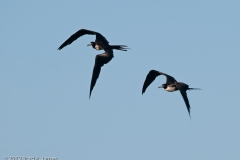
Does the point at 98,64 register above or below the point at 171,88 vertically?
above

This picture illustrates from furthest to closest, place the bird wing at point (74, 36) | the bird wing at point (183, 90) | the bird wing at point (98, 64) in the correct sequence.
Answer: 1. the bird wing at point (74, 36)
2. the bird wing at point (98, 64)
3. the bird wing at point (183, 90)

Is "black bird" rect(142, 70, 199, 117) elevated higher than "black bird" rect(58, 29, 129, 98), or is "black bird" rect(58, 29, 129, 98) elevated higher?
"black bird" rect(58, 29, 129, 98)

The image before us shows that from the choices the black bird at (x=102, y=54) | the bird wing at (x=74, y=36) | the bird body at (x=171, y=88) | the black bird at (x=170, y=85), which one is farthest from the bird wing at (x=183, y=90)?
the bird wing at (x=74, y=36)

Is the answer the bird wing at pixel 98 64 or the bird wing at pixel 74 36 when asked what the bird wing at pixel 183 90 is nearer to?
the bird wing at pixel 98 64

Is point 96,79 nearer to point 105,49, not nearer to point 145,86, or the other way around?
point 105,49

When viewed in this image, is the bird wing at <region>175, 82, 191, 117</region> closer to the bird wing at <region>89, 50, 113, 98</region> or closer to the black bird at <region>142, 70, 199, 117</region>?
the black bird at <region>142, 70, 199, 117</region>

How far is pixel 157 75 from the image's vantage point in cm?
3903

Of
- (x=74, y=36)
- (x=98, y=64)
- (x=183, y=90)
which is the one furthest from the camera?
(x=74, y=36)

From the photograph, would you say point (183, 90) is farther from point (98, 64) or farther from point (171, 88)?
point (98, 64)

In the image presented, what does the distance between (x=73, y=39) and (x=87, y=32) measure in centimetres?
104

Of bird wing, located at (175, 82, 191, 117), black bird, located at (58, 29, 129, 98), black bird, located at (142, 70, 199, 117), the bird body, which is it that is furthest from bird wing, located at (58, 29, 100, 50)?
bird wing, located at (175, 82, 191, 117)

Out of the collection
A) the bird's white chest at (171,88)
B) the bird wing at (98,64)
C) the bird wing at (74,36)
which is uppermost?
the bird wing at (74,36)

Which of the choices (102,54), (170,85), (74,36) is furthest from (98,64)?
(74,36)

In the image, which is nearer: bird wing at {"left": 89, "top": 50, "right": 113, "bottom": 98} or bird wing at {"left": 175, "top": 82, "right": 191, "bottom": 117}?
bird wing at {"left": 175, "top": 82, "right": 191, "bottom": 117}
